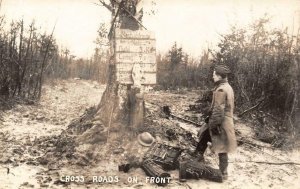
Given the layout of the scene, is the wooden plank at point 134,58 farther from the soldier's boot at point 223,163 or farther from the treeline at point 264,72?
the treeline at point 264,72

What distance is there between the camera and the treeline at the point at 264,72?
884 cm

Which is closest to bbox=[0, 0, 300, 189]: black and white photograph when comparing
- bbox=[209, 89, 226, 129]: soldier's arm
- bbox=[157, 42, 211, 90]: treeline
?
bbox=[209, 89, 226, 129]: soldier's arm

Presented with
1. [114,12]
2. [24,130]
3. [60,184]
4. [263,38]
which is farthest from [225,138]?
[263,38]

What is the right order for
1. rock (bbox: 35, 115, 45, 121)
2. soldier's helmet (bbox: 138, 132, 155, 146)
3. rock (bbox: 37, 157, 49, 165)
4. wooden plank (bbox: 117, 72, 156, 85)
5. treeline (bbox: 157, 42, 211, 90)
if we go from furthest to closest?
treeline (bbox: 157, 42, 211, 90) → rock (bbox: 35, 115, 45, 121) → wooden plank (bbox: 117, 72, 156, 85) → soldier's helmet (bbox: 138, 132, 155, 146) → rock (bbox: 37, 157, 49, 165)

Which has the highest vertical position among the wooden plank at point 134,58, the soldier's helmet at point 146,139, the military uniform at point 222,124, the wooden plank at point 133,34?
the wooden plank at point 133,34

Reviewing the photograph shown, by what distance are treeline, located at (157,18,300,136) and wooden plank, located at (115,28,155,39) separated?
3957mm

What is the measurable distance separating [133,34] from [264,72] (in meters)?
4.48

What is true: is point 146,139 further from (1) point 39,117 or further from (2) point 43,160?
(1) point 39,117

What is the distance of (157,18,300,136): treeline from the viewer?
8.84 metres

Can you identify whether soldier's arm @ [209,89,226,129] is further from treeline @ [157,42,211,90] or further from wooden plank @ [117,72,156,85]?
treeline @ [157,42,211,90]

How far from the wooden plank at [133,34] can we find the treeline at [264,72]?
3957 mm

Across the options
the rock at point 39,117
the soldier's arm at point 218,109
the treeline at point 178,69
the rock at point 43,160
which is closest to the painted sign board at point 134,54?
the soldier's arm at point 218,109

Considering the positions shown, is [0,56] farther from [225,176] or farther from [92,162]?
[225,176]

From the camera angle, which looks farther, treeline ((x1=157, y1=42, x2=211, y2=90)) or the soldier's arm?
treeline ((x1=157, y1=42, x2=211, y2=90))
